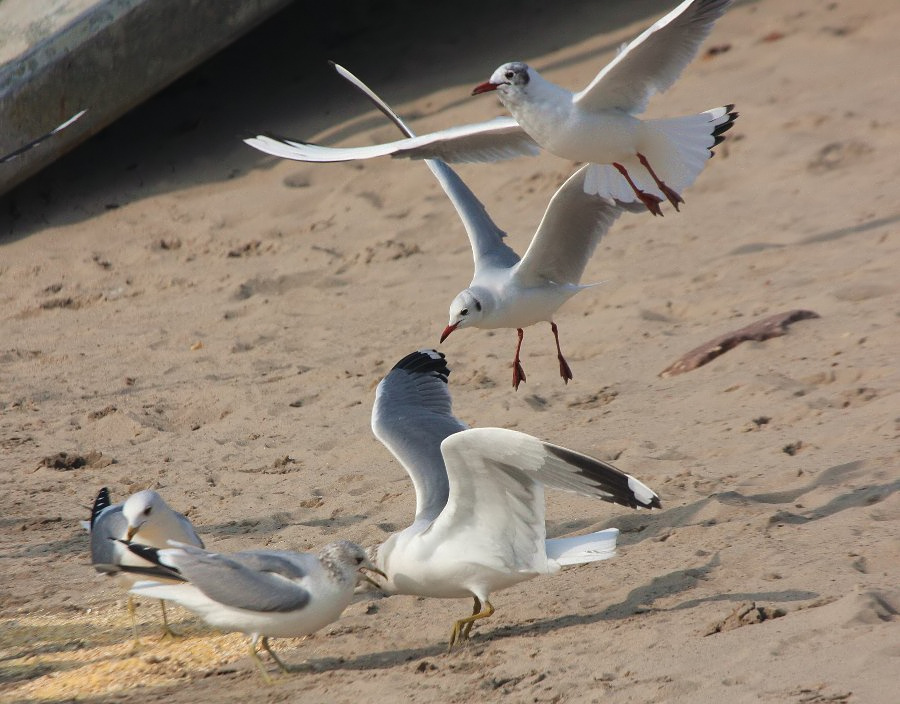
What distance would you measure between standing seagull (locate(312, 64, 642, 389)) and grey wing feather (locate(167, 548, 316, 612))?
1.49 meters

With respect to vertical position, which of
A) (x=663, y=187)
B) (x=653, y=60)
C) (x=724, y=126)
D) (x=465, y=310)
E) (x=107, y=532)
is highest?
(x=653, y=60)

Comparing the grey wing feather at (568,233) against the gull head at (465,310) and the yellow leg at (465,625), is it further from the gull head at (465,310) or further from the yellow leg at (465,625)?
the yellow leg at (465,625)

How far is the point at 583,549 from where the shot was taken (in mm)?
3852

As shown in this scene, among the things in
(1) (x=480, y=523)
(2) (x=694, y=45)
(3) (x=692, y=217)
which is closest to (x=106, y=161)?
(3) (x=692, y=217)

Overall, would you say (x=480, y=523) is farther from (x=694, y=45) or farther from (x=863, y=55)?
(x=863, y=55)

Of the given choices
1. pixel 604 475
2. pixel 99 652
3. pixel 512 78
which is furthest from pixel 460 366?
pixel 604 475

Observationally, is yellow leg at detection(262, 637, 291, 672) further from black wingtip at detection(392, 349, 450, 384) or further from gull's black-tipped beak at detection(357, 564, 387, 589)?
black wingtip at detection(392, 349, 450, 384)

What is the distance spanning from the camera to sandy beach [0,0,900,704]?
3.74m

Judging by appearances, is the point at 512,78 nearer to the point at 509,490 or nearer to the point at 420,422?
the point at 420,422

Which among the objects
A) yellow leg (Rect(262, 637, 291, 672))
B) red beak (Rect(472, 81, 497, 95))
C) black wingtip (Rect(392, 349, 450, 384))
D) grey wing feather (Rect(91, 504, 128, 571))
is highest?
red beak (Rect(472, 81, 497, 95))

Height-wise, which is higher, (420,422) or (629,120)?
(629,120)

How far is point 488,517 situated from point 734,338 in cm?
224

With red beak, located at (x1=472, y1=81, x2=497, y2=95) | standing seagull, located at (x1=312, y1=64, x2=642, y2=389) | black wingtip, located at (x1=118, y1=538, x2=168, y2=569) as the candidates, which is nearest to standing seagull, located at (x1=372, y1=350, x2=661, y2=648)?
black wingtip, located at (x1=118, y1=538, x2=168, y2=569)

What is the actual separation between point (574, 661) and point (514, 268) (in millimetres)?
2157
